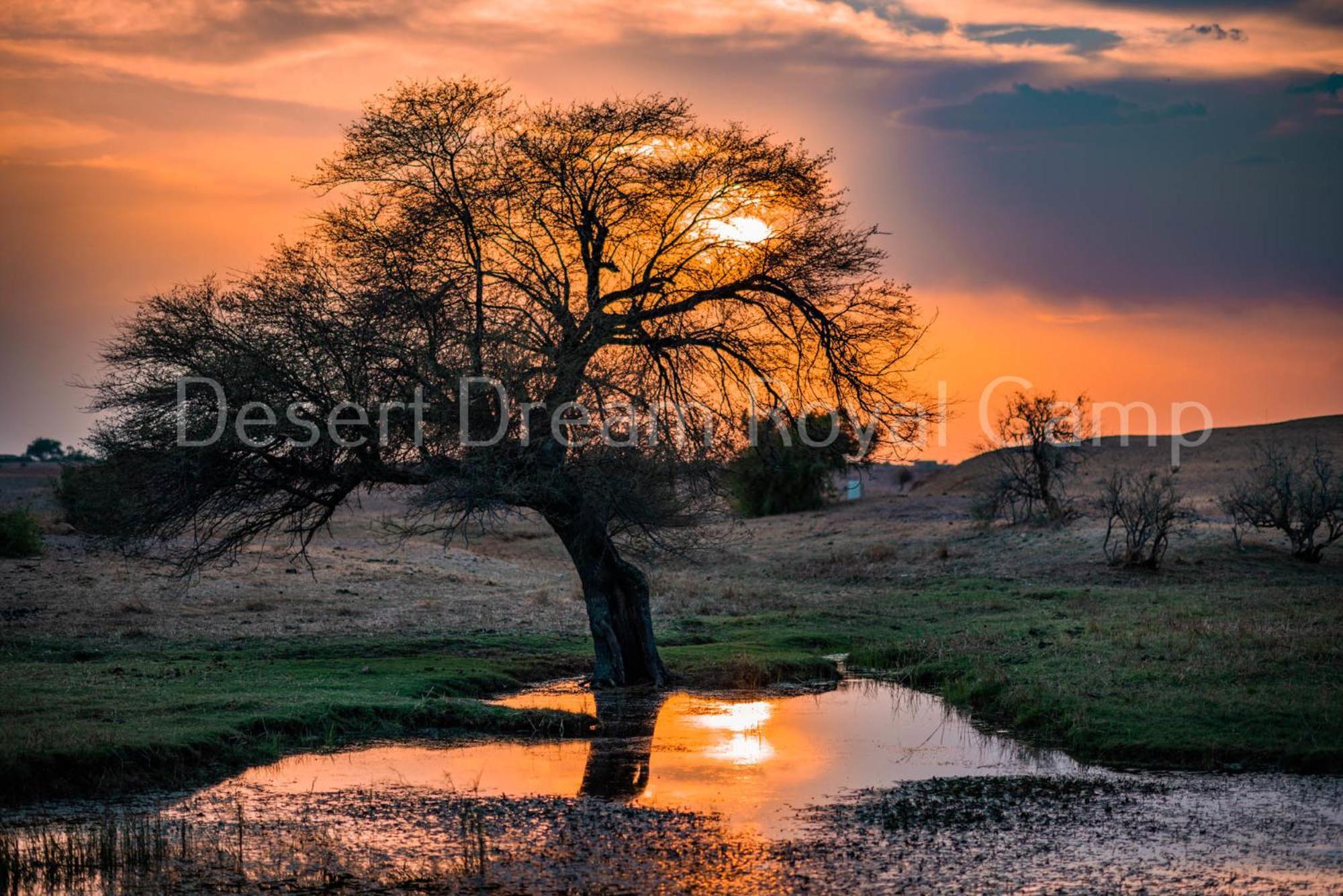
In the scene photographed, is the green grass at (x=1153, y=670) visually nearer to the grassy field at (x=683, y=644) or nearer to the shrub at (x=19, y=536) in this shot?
the grassy field at (x=683, y=644)

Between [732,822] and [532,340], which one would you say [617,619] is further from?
[732,822]

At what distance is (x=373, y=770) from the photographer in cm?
1766

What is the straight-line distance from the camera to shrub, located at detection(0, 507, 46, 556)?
4219 centimetres

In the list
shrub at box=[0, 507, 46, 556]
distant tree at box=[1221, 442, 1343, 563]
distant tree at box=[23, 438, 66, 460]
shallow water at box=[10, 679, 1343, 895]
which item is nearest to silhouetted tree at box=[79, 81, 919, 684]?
shallow water at box=[10, 679, 1343, 895]

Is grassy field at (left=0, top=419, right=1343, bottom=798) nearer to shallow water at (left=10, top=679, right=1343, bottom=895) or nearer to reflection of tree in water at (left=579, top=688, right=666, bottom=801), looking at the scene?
reflection of tree in water at (left=579, top=688, right=666, bottom=801)

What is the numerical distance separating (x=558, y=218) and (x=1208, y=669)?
13972mm

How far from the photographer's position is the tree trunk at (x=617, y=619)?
2531 cm

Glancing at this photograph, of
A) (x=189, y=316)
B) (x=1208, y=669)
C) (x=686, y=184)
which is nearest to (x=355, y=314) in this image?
(x=189, y=316)

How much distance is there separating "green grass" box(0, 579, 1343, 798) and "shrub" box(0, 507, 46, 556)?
52.8ft

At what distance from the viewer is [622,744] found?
1984cm

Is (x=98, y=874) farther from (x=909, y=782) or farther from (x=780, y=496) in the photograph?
(x=780, y=496)

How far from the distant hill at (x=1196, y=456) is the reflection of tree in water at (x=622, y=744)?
60346mm

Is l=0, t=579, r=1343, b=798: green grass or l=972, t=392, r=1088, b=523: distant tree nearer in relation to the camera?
l=0, t=579, r=1343, b=798: green grass

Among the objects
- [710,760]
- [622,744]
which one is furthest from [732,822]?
[622,744]
